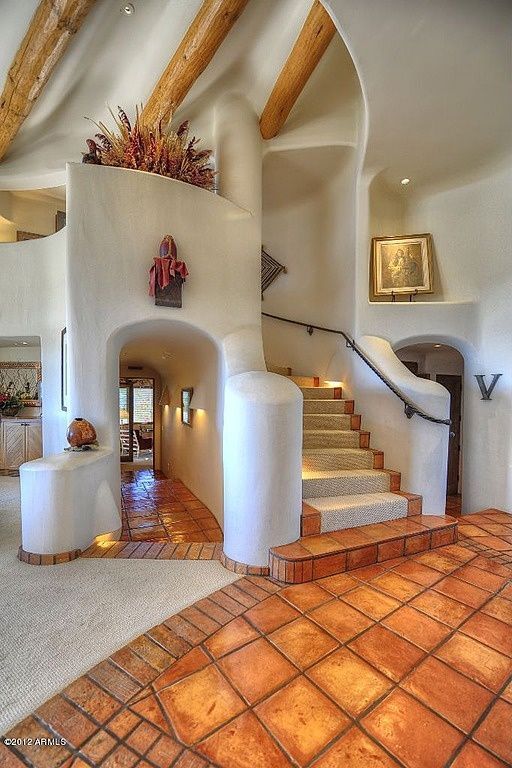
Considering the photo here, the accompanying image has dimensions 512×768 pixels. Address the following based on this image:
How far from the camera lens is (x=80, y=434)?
294 centimetres

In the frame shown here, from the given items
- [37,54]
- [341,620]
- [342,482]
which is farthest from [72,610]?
[37,54]

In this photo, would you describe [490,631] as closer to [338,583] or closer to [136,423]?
[338,583]

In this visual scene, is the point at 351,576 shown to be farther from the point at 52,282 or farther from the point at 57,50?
the point at 57,50

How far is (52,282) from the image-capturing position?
4.56m

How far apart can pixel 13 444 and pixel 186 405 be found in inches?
109

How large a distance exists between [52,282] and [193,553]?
151 inches

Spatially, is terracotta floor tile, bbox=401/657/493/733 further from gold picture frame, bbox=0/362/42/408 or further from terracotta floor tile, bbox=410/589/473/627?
gold picture frame, bbox=0/362/42/408

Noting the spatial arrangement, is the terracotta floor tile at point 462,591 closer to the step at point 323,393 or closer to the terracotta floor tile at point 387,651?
the terracotta floor tile at point 387,651

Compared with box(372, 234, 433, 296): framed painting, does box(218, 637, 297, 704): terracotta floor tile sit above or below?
below

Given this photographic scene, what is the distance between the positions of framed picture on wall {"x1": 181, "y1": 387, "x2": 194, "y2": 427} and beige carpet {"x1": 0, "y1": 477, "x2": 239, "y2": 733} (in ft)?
8.37

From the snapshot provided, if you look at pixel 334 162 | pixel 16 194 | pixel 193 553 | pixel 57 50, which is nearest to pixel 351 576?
pixel 193 553

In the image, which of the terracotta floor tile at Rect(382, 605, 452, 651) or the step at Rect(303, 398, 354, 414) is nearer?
the terracotta floor tile at Rect(382, 605, 452, 651)

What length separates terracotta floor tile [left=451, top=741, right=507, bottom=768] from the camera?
46.8 inches

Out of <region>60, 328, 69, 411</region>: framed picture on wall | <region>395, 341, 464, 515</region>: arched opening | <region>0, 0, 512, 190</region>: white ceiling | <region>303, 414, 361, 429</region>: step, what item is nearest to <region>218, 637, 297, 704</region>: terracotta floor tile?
<region>303, 414, 361, 429</region>: step
